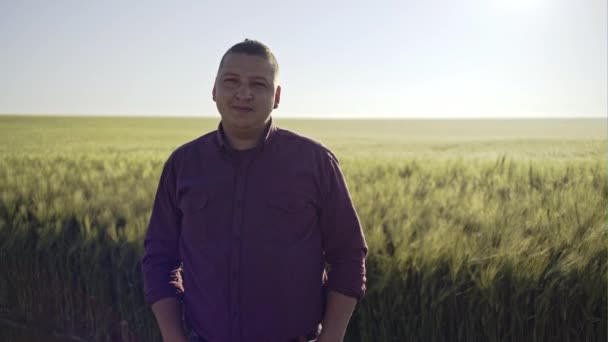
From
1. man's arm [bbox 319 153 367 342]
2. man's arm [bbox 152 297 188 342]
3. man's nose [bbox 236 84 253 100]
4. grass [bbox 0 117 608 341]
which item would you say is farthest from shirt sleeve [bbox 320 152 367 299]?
grass [bbox 0 117 608 341]

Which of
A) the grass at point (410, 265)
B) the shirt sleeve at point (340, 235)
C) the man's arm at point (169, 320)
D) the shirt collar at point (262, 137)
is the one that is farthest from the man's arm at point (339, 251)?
the grass at point (410, 265)

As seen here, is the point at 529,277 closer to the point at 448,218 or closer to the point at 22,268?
the point at 448,218

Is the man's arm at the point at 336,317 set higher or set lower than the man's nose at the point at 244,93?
lower

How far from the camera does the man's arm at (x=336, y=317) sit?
1.59 m

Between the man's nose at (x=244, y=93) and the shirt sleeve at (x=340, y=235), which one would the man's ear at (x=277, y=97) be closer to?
the man's nose at (x=244, y=93)

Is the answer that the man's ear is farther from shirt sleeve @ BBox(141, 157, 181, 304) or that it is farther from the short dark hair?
shirt sleeve @ BBox(141, 157, 181, 304)

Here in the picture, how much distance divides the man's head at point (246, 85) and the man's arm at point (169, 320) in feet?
2.09

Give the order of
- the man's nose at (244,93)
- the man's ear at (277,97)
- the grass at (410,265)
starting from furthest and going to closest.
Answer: the grass at (410,265), the man's ear at (277,97), the man's nose at (244,93)

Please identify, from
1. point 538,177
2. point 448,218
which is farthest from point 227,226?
point 538,177

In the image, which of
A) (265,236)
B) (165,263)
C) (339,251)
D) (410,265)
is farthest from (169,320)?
(410,265)

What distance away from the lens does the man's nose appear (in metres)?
1.49

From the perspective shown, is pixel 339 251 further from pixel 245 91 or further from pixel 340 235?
pixel 245 91

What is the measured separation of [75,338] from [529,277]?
2.73 m

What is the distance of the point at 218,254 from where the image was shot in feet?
5.04
